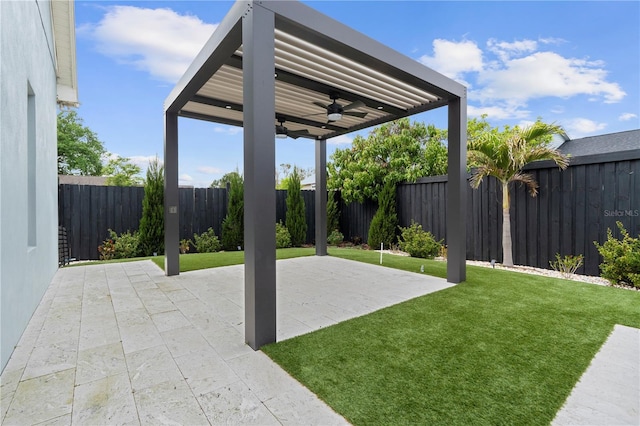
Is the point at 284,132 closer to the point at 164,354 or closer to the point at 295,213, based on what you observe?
the point at 295,213

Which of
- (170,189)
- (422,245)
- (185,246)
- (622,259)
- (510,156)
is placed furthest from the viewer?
(185,246)

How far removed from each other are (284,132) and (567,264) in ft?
18.5

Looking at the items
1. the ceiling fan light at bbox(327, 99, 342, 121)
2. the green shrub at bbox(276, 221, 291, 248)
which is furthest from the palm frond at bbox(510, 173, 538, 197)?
the green shrub at bbox(276, 221, 291, 248)

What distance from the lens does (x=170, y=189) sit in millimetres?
5074

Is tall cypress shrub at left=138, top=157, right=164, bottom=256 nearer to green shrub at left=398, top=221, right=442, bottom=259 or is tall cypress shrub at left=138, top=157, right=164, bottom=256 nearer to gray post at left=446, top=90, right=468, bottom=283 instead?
green shrub at left=398, top=221, right=442, bottom=259

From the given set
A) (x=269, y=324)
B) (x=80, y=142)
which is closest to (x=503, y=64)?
(x=269, y=324)

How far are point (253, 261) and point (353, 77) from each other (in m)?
3.00

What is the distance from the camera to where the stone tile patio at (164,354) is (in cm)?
166

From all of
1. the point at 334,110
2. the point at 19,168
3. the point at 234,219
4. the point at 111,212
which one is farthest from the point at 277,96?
the point at 111,212

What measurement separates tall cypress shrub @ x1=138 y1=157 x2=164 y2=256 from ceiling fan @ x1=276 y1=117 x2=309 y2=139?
3.50 meters

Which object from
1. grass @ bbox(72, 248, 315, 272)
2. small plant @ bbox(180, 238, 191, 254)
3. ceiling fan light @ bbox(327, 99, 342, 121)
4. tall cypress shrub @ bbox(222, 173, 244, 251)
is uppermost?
ceiling fan light @ bbox(327, 99, 342, 121)

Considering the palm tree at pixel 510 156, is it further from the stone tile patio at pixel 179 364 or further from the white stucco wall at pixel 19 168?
the white stucco wall at pixel 19 168

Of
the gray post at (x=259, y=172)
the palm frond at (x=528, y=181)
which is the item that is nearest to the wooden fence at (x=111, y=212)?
the gray post at (x=259, y=172)

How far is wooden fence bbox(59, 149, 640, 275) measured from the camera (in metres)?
4.84
